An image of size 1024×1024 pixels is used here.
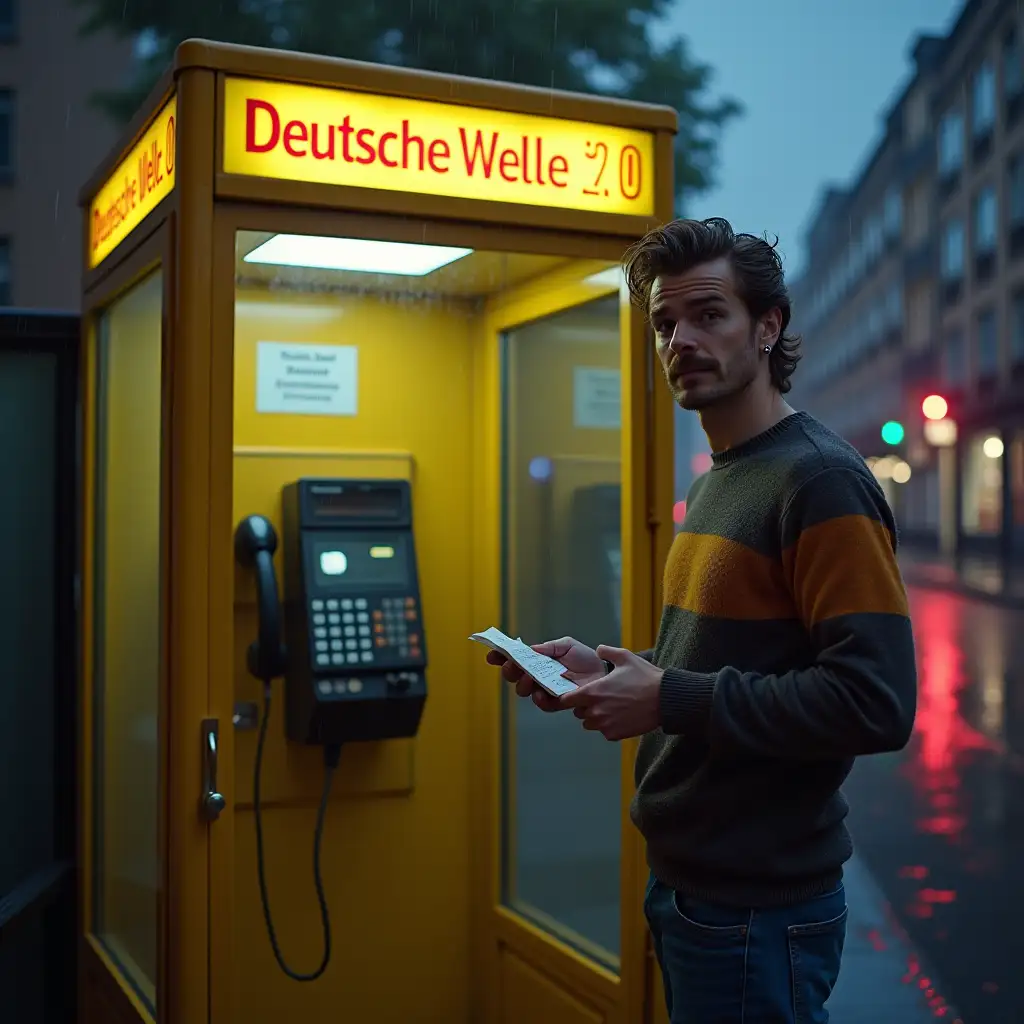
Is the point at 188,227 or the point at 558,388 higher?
the point at 188,227

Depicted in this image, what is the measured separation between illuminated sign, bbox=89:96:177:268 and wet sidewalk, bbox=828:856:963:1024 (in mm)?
3169

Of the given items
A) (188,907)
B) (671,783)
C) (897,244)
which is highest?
(897,244)

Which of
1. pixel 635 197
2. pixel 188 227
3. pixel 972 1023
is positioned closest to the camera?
pixel 188 227

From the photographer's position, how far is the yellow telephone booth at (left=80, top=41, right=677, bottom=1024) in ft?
8.66

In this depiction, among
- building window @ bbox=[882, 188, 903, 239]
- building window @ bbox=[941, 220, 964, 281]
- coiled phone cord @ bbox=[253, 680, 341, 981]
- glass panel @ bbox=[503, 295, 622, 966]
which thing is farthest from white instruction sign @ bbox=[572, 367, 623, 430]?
building window @ bbox=[882, 188, 903, 239]

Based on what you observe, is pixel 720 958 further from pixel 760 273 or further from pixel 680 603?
pixel 760 273

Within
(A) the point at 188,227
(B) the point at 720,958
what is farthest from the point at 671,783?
(A) the point at 188,227

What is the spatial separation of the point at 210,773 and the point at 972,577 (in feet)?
76.4

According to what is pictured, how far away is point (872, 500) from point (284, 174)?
1.44 meters

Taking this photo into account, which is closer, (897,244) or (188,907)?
(188,907)

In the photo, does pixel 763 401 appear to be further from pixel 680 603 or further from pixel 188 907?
pixel 188 907

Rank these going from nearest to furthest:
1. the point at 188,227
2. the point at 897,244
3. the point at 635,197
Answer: the point at 188,227
the point at 635,197
the point at 897,244

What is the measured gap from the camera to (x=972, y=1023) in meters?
4.19

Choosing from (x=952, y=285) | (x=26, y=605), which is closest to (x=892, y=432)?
(x=26, y=605)
